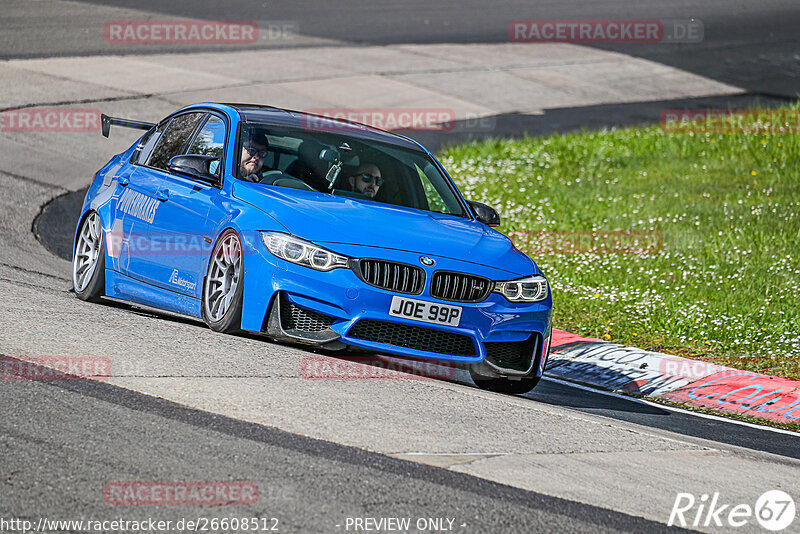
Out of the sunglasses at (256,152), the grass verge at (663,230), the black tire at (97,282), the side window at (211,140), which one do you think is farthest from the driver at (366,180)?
the grass verge at (663,230)

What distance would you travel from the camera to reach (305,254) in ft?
23.6

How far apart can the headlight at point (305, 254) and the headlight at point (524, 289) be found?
3.49ft

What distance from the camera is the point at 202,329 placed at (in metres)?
7.79

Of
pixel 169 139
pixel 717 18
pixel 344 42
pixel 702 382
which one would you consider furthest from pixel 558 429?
pixel 717 18

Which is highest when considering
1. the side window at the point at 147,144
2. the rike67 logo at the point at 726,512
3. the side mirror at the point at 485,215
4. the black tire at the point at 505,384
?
the side window at the point at 147,144

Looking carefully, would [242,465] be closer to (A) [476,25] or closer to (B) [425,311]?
(B) [425,311]

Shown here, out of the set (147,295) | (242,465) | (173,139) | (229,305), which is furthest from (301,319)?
(173,139)

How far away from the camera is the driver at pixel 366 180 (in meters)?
8.44

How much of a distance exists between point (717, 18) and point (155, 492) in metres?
33.0

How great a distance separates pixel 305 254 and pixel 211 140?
77.3 inches

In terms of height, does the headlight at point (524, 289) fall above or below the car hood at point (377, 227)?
below

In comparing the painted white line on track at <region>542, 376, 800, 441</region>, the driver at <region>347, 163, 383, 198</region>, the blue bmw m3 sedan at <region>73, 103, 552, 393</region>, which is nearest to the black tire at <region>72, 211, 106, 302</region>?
the blue bmw m3 sedan at <region>73, 103, 552, 393</region>

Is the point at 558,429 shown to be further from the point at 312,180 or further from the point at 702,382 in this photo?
the point at 702,382

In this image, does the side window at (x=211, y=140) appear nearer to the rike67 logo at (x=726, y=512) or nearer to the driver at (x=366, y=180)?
the driver at (x=366, y=180)
